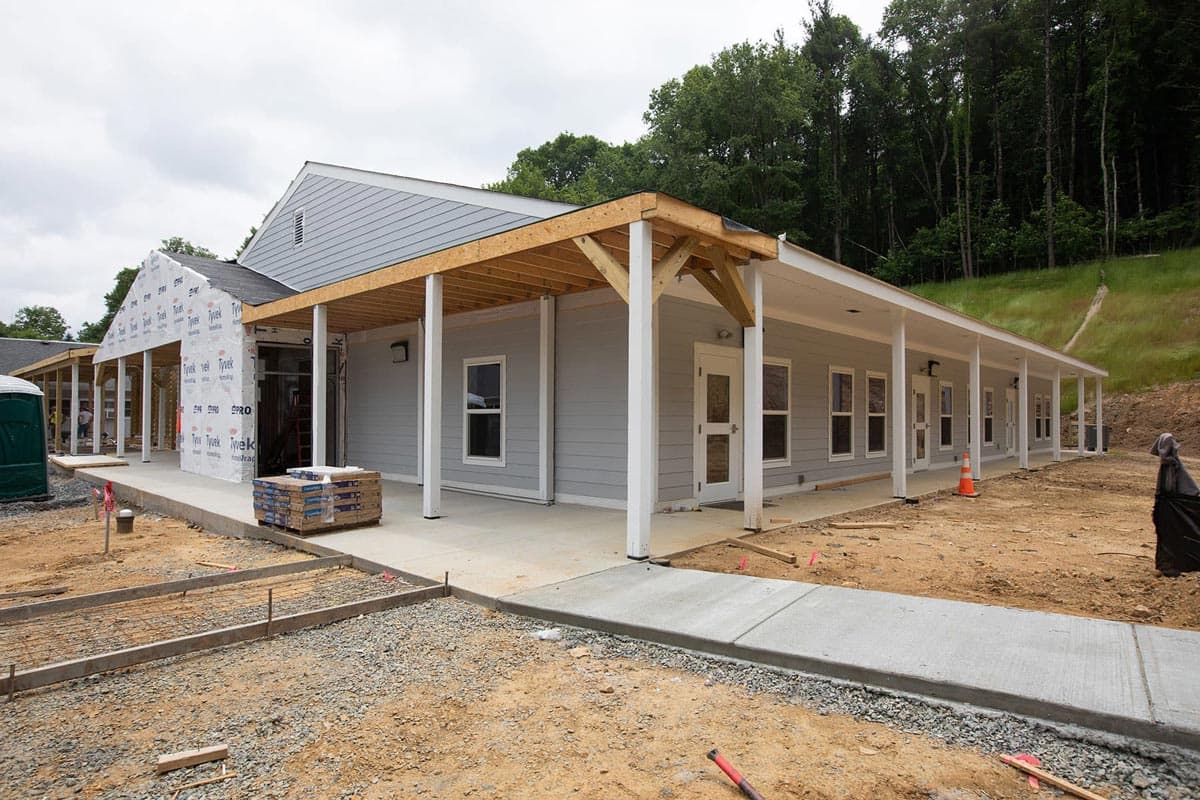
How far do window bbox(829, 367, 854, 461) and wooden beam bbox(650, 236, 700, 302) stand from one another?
6.14m

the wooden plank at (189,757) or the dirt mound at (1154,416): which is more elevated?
the dirt mound at (1154,416)

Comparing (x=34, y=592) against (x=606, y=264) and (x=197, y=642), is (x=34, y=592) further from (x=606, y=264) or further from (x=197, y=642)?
(x=606, y=264)

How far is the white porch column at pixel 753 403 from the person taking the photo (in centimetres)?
600

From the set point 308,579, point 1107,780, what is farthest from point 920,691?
point 308,579

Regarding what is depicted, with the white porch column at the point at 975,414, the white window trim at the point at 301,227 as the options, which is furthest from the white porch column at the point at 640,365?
the white window trim at the point at 301,227

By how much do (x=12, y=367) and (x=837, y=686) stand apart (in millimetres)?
38911

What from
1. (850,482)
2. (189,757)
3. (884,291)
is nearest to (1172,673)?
(189,757)

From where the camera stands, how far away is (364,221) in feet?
36.4

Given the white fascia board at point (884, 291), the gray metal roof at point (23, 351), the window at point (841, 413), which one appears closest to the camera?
the white fascia board at point (884, 291)

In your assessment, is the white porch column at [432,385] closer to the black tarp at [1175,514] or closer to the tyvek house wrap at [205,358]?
the tyvek house wrap at [205,358]

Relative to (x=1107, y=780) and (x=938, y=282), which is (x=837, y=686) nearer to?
(x=1107, y=780)

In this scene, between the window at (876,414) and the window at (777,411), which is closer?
the window at (777,411)

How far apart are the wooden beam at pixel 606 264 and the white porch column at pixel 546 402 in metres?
2.92

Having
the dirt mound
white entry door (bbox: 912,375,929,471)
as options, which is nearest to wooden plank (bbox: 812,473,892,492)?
white entry door (bbox: 912,375,929,471)
